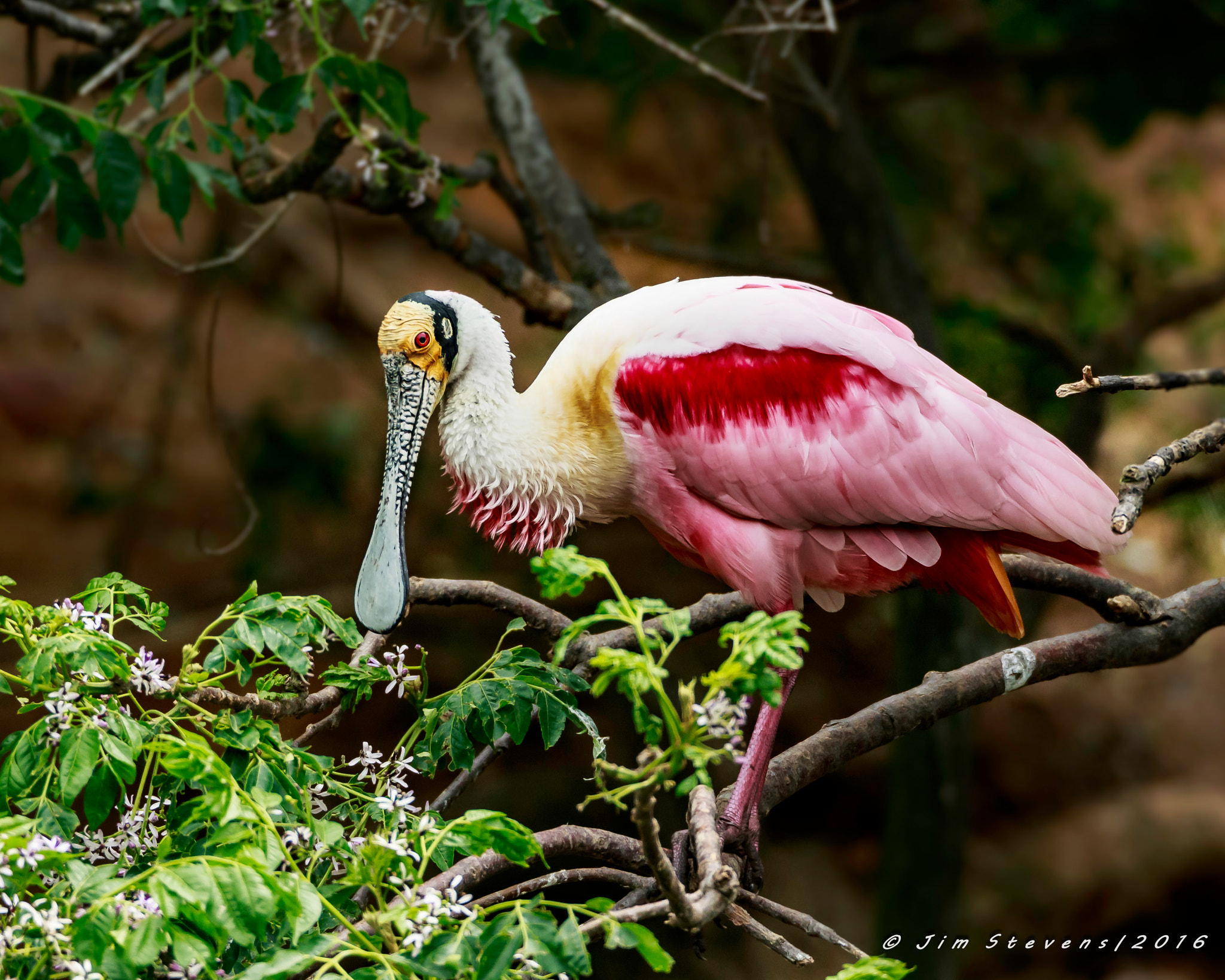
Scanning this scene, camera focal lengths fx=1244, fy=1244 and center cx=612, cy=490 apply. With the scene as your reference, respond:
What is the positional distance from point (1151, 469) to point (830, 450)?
65cm

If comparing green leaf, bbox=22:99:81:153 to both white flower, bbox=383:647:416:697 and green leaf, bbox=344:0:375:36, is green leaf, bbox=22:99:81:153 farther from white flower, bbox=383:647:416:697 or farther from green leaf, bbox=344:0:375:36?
white flower, bbox=383:647:416:697

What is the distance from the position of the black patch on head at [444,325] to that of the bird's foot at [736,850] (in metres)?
0.97

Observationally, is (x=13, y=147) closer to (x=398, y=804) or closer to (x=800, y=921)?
(x=398, y=804)

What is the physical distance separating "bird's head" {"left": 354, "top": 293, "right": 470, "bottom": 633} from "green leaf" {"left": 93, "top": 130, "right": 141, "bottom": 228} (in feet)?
2.13

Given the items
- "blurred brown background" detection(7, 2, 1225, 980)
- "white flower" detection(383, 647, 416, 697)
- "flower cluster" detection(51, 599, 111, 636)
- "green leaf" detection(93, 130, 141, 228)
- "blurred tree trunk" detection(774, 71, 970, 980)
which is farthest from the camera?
"blurred brown background" detection(7, 2, 1225, 980)

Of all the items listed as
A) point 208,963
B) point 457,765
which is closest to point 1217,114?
point 457,765

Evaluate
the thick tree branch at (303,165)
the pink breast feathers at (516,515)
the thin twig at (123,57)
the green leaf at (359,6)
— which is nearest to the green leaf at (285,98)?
the thick tree branch at (303,165)

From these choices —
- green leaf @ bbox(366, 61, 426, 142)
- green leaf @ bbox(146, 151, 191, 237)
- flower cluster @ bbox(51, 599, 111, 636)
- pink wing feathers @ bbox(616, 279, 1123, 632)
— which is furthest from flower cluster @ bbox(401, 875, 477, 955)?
green leaf @ bbox(366, 61, 426, 142)

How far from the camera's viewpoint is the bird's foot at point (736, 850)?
2061mm

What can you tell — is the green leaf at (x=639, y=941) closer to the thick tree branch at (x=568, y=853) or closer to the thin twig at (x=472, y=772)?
the thick tree branch at (x=568, y=853)

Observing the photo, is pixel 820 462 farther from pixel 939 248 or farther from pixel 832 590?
pixel 939 248

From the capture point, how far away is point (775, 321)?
229 cm

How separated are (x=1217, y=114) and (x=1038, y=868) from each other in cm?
423

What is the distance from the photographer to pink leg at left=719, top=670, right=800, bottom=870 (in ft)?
7.07
